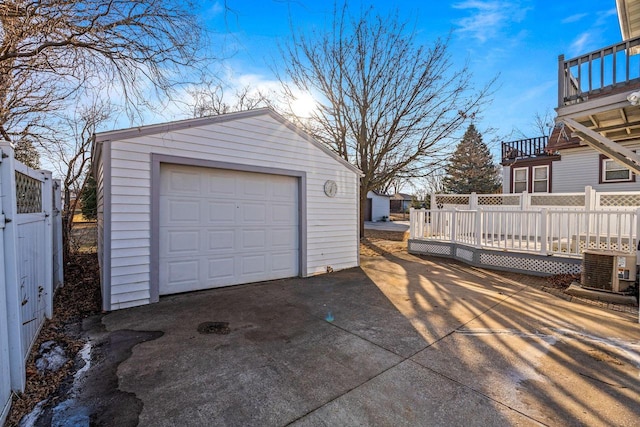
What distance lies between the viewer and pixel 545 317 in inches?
149

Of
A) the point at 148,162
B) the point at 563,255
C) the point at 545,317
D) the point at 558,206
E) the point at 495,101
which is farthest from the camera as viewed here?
the point at 495,101

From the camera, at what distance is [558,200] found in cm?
877

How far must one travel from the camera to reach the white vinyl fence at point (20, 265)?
1927 millimetres

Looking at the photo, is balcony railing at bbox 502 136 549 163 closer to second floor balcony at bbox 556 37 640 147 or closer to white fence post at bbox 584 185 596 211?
white fence post at bbox 584 185 596 211

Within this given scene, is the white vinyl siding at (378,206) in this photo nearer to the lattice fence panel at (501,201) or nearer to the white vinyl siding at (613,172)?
the lattice fence panel at (501,201)

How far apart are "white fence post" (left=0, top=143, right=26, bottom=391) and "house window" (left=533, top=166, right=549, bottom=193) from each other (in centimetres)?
1534

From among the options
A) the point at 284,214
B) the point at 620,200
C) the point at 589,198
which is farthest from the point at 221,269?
the point at 620,200

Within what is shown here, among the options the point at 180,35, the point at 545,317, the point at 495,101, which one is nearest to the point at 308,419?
the point at 545,317

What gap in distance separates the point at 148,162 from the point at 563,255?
25.4 feet

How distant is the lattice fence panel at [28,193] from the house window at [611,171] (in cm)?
1506

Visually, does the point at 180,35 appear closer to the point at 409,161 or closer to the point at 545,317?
the point at 545,317

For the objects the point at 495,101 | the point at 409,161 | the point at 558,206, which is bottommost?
the point at 558,206

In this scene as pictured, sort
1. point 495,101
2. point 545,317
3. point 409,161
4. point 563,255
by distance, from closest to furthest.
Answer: point 545,317, point 563,255, point 495,101, point 409,161

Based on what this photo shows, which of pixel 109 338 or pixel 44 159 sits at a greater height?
pixel 44 159
